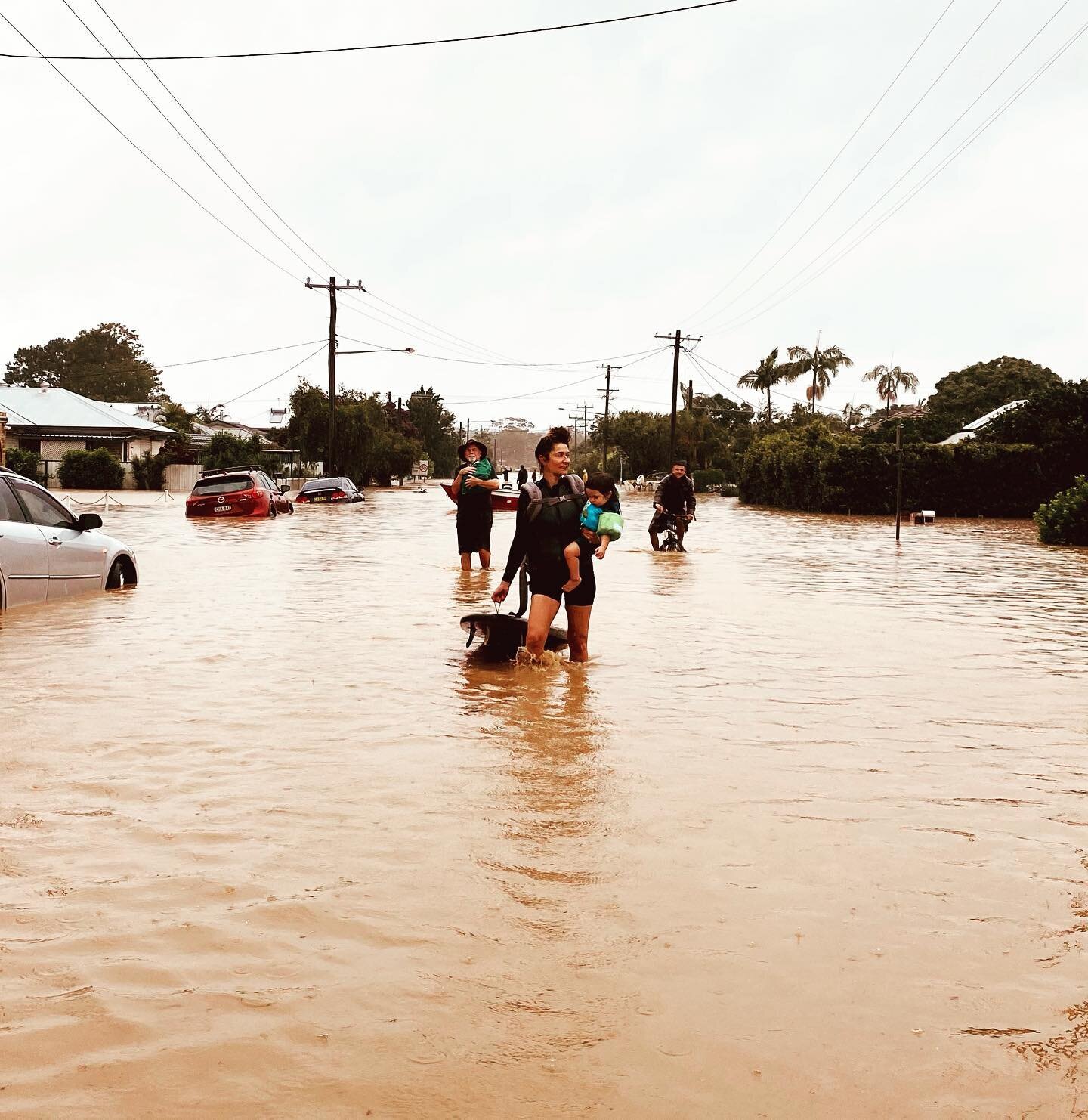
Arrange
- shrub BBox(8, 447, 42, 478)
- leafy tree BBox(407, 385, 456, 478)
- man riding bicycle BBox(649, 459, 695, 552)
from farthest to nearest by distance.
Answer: leafy tree BBox(407, 385, 456, 478) → shrub BBox(8, 447, 42, 478) → man riding bicycle BBox(649, 459, 695, 552)

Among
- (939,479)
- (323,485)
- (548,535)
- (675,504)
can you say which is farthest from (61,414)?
(548,535)

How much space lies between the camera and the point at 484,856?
5234 mm

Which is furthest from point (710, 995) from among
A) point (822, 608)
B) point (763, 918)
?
point (822, 608)

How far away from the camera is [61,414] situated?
65000mm

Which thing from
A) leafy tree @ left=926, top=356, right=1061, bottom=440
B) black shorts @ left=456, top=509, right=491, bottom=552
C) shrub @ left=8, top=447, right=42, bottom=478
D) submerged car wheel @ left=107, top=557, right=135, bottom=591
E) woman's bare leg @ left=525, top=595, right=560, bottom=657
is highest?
leafy tree @ left=926, top=356, right=1061, bottom=440

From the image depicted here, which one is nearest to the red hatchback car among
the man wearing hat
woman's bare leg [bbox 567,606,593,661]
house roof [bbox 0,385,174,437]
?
the man wearing hat

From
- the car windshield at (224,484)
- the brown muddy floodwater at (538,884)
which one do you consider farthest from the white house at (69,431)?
the brown muddy floodwater at (538,884)

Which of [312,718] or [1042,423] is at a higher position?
[1042,423]

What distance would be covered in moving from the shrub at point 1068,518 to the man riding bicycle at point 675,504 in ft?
31.7

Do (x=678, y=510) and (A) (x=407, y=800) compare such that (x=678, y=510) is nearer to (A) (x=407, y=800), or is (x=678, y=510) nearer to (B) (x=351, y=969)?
(A) (x=407, y=800)

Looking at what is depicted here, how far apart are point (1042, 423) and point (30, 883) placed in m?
46.0

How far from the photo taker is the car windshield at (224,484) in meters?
33.6

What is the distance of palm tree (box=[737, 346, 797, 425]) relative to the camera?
87.4 m

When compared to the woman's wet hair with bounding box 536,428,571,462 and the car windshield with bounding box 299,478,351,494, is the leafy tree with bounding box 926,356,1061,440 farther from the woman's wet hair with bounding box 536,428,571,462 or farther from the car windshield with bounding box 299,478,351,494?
the woman's wet hair with bounding box 536,428,571,462
